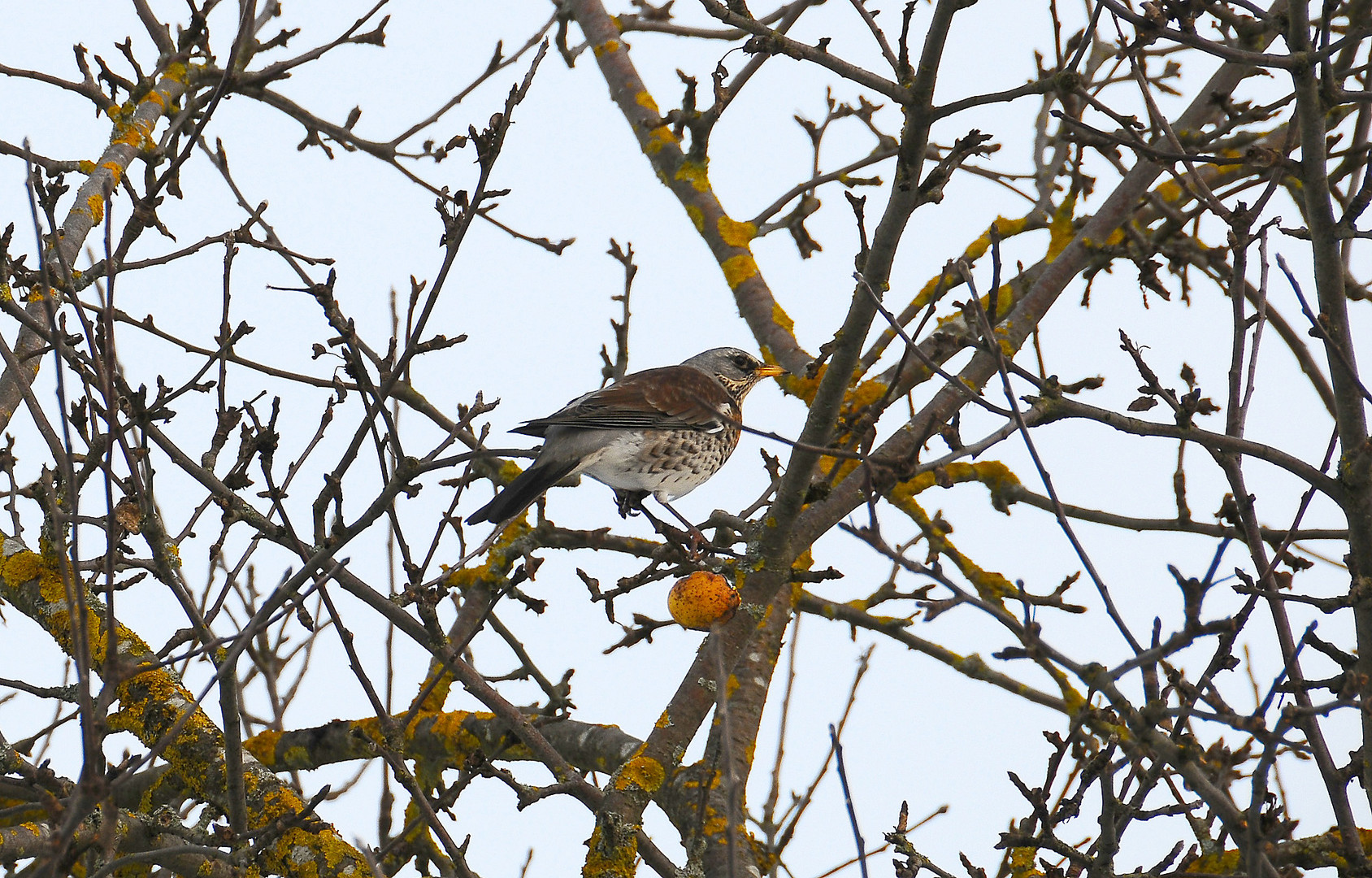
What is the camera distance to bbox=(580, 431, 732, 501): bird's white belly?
532 cm

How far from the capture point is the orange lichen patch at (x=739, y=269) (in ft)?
18.3

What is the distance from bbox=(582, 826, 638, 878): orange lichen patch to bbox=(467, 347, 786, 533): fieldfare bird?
162 centimetres

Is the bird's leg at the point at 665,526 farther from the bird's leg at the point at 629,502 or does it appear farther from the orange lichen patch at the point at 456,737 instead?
the orange lichen patch at the point at 456,737

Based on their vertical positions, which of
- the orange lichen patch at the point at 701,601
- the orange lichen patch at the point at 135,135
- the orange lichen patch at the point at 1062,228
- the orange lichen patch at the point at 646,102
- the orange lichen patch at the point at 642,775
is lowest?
the orange lichen patch at the point at 642,775

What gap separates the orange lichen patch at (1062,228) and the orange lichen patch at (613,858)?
3071 millimetres

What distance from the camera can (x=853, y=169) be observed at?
5887 millimetres

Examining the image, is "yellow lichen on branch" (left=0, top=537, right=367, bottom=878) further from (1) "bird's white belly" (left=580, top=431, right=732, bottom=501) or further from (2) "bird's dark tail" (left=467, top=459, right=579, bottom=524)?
(1) "bird's white belly" (left=580, top=431, right=732, bottom=501)

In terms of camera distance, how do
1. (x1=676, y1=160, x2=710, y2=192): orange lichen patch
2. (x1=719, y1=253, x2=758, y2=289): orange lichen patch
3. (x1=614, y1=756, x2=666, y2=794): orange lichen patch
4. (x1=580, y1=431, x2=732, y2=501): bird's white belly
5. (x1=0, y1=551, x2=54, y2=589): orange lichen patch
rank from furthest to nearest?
(x1=676, y1=160, x2=710, y2=192): orange lichen patch
(x1=719, y1=253, x2=758, y2=289): orange lichen patch
(x1=580, y1=431, x2=732, y2=501): bird's white belly
(x1=0, y1=551, x2=54, y2=589): orange lichen patch
(x1=614, y1=756, x2=666, y2=794): orange lichen patch

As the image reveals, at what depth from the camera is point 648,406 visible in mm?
5531

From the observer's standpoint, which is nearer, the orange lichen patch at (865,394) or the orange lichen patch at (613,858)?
the orange lichen patch at (613,858)

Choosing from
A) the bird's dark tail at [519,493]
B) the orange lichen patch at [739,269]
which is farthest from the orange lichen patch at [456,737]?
the orange lichen patch at [739,269]

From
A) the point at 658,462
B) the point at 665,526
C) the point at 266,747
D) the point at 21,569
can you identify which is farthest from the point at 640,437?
the point at 21,569

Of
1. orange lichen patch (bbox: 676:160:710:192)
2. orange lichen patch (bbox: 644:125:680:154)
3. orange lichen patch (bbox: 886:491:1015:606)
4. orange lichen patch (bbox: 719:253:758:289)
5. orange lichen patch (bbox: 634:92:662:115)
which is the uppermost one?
orange lichen patch (bbox: 634:92:662:115)

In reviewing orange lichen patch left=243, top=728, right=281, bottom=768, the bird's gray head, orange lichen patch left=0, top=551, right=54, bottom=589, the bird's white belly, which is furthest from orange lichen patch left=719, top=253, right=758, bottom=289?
orange lichen patch left=0, top=551, right=54, bottom=589
